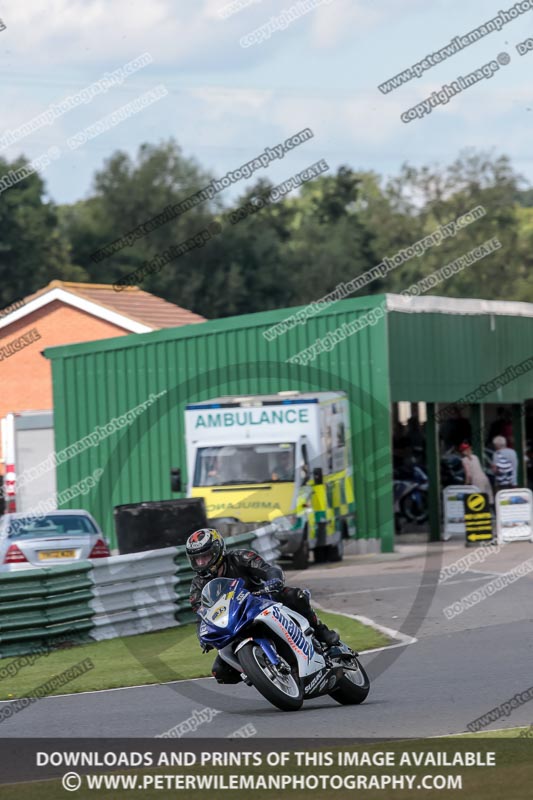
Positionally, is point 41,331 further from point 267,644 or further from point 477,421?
point 267,644

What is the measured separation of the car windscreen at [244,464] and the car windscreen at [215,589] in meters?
14.8

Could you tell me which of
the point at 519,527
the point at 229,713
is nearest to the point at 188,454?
the point at 519,527

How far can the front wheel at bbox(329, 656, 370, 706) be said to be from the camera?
10.3 metres

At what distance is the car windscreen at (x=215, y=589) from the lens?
32.8ft

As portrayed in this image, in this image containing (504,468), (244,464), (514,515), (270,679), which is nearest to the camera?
(270,679)

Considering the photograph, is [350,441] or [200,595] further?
[350,441]

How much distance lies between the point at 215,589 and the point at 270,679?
748 mm

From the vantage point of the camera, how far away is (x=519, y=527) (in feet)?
87.7

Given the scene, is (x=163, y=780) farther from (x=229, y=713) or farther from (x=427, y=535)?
(x=427, y=535)

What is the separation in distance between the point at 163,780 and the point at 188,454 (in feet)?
60.3

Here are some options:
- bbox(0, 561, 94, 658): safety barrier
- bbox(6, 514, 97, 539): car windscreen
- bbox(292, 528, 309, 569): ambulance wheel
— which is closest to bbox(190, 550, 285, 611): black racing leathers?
bbox(0, 561, 94, 658): safety barrier

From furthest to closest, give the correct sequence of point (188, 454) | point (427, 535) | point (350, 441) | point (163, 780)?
1. point (427, 535)
2. point (350, 441)
3. point (188, 454)
4. point (163, 780)

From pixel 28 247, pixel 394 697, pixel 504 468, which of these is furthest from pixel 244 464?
pixel 28 247

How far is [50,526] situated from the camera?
2280 centimetres
